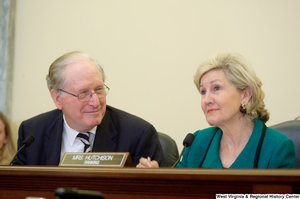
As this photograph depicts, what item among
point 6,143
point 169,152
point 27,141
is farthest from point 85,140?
point 6,143

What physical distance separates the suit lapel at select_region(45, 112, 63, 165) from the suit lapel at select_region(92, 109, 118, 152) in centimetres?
24

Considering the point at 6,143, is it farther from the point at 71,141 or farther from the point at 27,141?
the point at 27,141

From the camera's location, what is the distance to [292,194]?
3.43 feet

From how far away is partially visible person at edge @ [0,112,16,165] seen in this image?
10.2 ft

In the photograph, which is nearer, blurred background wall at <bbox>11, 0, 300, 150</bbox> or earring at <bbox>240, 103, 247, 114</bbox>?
earring at <bbox>240, 103, 247, 114</bbox>

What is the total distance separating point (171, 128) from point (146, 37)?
40.1 inches

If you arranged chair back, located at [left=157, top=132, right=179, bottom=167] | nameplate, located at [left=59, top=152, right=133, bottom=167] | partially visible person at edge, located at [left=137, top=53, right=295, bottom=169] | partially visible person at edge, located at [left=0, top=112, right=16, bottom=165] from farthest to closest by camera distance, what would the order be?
partially visible person at edge, located at [left=0, top=112, right=16, bottom=165]
chair back, located at [left=157, top=132, right=179, bottom=167]
partially visible person at edge, located at [left=137, top=53, right=295, bottom=169]
nameplate, located at [left=59, top=152, right=133, bottom=167]

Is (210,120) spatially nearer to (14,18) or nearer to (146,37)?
(146,37)

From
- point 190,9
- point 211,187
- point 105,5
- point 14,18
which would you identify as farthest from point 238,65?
point 14,18

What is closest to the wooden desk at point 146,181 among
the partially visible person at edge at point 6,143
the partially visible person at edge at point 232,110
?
the partially visible person at edge at point 232,110

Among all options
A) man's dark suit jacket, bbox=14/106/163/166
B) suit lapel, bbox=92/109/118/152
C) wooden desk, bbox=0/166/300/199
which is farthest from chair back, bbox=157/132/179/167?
wooden desk, bbox=0/166/300/199

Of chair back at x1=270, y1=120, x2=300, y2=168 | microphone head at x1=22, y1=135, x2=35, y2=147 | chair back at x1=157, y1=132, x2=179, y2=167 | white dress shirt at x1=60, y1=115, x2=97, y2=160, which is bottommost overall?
chair back at x1=157, y1=132, x2=179, y2=167

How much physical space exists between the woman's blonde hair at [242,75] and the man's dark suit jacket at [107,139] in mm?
564

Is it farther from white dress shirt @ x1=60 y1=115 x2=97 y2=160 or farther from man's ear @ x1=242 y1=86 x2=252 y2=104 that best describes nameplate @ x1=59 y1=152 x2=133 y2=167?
man's ear @ x1=242 y1=86 x2=252 y2=104
